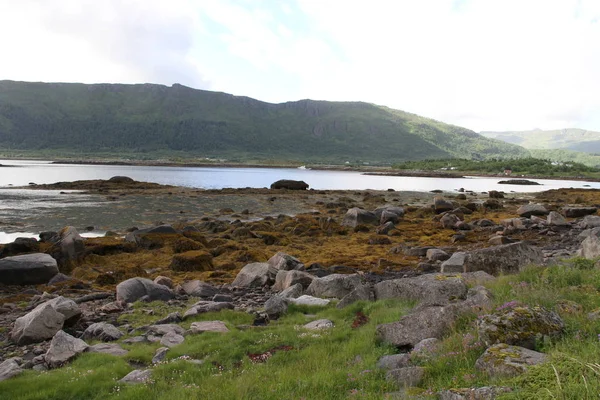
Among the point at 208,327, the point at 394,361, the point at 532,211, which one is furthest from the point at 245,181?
the point at 394,361

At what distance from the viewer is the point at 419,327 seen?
28.1 ft

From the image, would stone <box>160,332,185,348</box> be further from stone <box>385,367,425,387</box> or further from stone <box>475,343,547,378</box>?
stone <box>475,343,547,378</box>

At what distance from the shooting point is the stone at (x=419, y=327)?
8328 mm

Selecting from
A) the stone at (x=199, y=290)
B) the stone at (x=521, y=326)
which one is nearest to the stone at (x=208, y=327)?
the stone at (x=199, y=290)

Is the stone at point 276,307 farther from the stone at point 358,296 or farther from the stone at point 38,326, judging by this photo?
the stone at point 38,326

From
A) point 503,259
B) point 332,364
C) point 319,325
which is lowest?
point 319,325

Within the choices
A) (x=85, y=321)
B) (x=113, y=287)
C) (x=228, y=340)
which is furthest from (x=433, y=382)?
(x=113, y=287)

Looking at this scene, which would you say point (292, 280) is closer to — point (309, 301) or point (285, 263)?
point (309, 301)

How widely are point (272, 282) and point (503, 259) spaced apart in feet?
30.1

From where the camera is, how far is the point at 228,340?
989cm

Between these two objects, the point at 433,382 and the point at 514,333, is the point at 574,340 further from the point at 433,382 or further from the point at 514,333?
the point at 433,382

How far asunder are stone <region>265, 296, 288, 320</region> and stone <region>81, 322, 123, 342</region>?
13.8 feet

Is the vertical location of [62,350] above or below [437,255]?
above

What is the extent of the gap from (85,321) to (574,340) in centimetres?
1237
